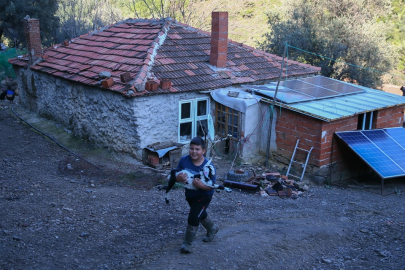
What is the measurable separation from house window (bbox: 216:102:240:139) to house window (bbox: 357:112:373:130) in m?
3.30

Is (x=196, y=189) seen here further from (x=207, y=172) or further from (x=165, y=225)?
(x=165, y=225)

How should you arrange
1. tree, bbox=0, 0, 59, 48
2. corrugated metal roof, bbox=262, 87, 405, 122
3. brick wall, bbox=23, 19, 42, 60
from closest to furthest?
1. corrugated metal roof, bbox=262, 87, 405, 122
2. brick wall, bbox=23, 19, 42, 60
3. tree, bbox=0, 0, 59, 48

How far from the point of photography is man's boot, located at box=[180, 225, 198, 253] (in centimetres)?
515

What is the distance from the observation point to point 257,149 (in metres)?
10.9

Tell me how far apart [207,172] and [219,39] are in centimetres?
710

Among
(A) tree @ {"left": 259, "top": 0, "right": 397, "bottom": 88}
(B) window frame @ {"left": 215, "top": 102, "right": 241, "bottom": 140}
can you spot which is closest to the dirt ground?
(B) window frame @ {"left": 215, "top": 102, "right": 241, "bottom": 140}

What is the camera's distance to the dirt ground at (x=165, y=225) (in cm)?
514

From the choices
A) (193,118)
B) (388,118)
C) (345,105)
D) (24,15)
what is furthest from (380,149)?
(24,15)

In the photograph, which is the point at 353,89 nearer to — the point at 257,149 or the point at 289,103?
the point at 289,103

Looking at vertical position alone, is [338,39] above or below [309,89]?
above

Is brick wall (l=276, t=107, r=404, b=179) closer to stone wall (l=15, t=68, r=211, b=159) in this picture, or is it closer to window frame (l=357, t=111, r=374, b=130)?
window frame (l=357, t=111, r=374, b=130)

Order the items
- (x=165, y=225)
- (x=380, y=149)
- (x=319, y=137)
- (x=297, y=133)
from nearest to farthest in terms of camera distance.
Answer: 1. (x=165, y=225)
2. (x=319, y=137)
3. (x=380, y=149)
4. (x=297, y=133)

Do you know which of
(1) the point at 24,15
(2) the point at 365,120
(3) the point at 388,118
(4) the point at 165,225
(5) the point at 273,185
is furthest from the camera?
(1) the point at 24,15

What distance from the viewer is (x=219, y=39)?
36.8 ft
